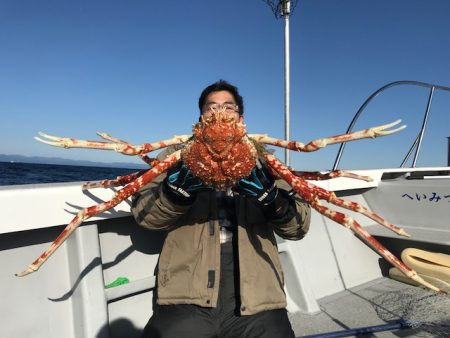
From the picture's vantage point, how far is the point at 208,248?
2.14 m

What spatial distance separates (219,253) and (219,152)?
701mm

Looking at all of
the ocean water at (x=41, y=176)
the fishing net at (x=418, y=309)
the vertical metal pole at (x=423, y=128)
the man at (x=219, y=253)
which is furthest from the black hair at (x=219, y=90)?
the ocean water at (x=41, y=176)

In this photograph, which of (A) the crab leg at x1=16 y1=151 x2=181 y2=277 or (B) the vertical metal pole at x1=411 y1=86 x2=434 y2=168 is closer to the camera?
(A) the crab leg at x1=16 y1=151 x2=181 y2=277

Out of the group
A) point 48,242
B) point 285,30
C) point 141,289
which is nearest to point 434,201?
point 285,30

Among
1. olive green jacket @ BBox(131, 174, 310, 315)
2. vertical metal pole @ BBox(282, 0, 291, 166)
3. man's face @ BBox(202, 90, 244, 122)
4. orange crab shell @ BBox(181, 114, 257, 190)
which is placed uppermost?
vertical metal pole @ BBox(282, 0, 291, 166)

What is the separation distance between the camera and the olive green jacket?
6.68 ft

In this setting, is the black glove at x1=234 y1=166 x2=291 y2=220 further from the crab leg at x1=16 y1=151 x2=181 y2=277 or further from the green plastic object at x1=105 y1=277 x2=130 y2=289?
the green plastic object at x1=105 y1=277 x2=130 y2=289

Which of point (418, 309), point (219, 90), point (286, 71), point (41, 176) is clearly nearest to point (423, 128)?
point (286, 71)

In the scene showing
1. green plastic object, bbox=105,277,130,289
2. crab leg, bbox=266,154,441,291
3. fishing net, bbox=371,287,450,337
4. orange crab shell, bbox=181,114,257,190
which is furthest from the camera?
fishing net, bbox=371,287,450,337

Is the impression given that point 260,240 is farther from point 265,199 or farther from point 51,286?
point 51,286

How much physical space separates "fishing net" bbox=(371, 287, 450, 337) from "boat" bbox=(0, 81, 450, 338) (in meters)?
0.01

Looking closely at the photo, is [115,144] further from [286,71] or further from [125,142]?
[286,71]

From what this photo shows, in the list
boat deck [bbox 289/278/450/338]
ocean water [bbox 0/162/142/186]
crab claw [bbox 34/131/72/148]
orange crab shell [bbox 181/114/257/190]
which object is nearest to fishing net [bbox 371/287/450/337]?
boat deck [bbox 289/278/450/338]

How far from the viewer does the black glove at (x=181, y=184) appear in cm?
188
